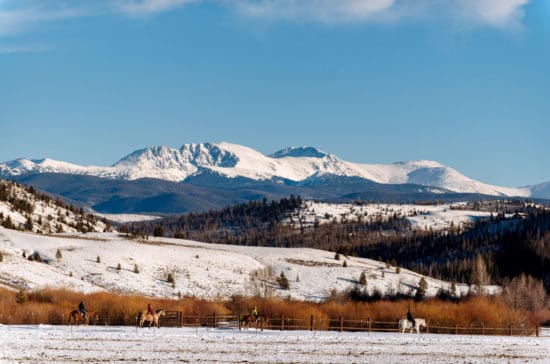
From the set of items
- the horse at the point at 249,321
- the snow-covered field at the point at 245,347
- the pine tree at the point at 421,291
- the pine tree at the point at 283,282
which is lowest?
the snow-covered field at the point at 245,347

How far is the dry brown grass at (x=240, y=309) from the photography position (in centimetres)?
6919

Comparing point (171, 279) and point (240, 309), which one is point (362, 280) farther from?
point (240, 309)

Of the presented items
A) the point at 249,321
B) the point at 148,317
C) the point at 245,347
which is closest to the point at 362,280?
the point at 249,321

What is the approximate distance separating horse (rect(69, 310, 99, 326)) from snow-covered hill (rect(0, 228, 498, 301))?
2647 centimetres

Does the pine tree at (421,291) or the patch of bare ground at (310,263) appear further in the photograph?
the patch of bare ground at (310,263)

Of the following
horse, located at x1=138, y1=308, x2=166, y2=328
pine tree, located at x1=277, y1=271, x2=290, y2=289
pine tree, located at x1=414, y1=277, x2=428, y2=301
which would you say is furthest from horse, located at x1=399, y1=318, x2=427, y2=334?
pine tree, located at x1=277, y1=271, x2=290, y2=289

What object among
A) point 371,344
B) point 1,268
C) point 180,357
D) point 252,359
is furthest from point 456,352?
point 1,268

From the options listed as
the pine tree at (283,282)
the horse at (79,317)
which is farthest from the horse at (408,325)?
the pine tree at (283,282)

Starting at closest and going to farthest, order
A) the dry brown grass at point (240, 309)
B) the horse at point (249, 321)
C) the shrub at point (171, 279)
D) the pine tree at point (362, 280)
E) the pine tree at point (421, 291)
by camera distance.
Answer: the horse at point (249, 321) → the dry brown grass at point (240, 309) → the shrub at point (171, 279) → the pine tree at point (421, 291) → the pine tree at point (362, 280)

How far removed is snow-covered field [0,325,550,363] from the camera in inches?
1796

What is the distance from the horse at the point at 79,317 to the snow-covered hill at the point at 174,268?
26474mm

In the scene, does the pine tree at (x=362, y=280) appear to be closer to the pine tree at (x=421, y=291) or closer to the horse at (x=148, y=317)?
the pine tree at (x=421, y=291)

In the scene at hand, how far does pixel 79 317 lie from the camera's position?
65062mm

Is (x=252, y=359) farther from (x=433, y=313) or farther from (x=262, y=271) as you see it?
(x=262, y=271)
